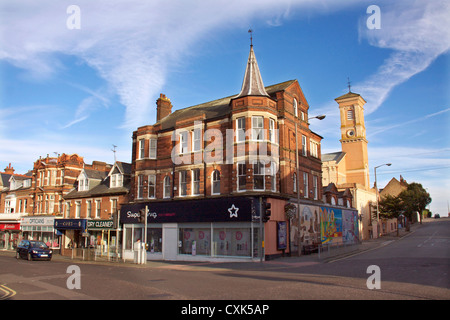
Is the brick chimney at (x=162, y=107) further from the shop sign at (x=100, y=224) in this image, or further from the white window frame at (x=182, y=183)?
the shop sign at (x=100, y=224)

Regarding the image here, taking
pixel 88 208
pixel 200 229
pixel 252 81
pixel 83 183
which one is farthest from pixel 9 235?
pixel 252 81

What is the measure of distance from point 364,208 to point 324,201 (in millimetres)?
19102

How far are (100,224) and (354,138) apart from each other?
160 feet

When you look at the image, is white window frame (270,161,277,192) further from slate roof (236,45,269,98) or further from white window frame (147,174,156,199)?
white window frame (147,174,156,199)

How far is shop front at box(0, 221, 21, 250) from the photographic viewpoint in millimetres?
45938

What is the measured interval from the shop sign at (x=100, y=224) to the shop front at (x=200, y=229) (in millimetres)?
2611

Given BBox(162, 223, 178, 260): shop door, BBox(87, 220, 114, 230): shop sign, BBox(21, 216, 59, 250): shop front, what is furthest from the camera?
BBox(21, 216, 59, 250): shop front

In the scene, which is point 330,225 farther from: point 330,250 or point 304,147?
point 304,147

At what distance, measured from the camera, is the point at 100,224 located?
33.6m

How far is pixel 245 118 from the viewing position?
82.0 ft

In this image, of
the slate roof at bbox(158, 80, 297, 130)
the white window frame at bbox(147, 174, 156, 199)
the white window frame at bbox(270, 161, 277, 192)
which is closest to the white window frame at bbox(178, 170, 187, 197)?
the white window frame at bbox(147, 174, 156, 199)

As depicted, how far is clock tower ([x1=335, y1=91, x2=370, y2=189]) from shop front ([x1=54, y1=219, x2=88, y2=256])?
4712 cm
